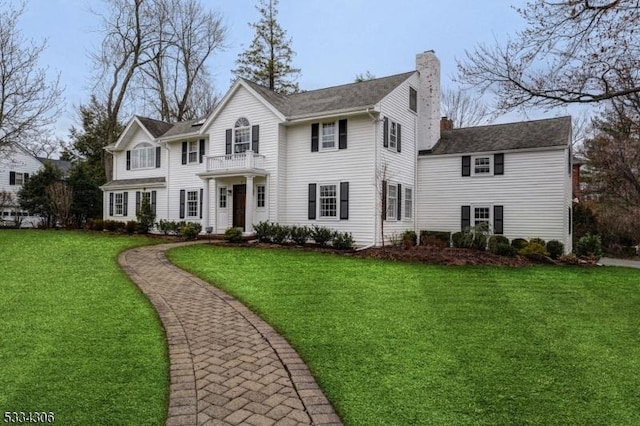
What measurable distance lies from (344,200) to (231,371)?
13.6 m

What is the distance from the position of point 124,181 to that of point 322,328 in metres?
24.0

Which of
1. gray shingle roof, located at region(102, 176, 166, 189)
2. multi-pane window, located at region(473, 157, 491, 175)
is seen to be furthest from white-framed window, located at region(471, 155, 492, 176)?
gray shingle roof, located at region(102, 176, 166, 189)

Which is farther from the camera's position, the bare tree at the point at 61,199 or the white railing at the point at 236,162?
the bare tree at the point at 61,199

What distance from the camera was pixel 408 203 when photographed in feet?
64.6

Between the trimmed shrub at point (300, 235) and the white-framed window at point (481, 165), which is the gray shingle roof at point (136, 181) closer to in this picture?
the trimmed shrub at point (300, 235)

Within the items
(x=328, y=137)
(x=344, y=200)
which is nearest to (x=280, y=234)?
(x=344, y=200)

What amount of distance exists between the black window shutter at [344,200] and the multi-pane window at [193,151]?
9.07 meters

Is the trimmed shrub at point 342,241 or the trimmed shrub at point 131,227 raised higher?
the trimmed shrub at point 131,227

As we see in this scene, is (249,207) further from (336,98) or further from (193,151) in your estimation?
(336,98)

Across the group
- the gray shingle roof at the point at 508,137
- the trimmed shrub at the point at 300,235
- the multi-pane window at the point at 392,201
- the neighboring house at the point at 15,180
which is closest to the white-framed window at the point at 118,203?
the neighboring house at the point at 15,180

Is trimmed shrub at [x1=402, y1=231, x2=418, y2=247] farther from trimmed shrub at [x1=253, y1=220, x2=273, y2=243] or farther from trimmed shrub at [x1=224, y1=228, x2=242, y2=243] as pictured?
trimmed shrub at [x1=224, y1=228, x2=242, y2=243]

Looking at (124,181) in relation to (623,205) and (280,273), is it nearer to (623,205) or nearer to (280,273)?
(280,273)

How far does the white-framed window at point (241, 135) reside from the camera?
19750 millimetres

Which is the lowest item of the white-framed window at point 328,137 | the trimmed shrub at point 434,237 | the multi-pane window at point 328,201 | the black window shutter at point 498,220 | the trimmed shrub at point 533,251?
the trimmed shrub at point 533,251
